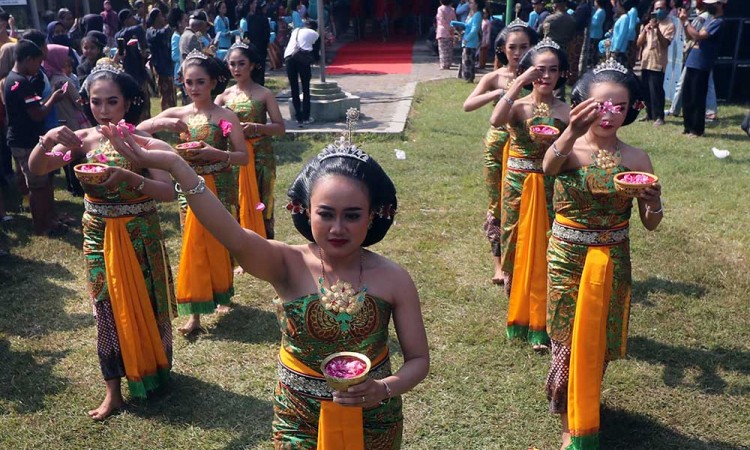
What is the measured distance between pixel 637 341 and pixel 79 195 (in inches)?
272

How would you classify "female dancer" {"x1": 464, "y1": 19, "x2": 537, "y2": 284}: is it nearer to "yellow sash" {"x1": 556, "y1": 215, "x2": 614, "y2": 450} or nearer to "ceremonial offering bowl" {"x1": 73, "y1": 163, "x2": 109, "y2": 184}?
"yellow sash" {"x1": 556, "y1": 215, "x2": 614, "y2": 450}

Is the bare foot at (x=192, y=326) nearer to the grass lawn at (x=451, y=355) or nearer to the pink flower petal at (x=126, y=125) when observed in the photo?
the grass lawn at (x=451, y=355)

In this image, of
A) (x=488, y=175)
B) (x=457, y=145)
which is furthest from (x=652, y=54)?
(x=488, y=175)

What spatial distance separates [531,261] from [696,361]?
1280mm

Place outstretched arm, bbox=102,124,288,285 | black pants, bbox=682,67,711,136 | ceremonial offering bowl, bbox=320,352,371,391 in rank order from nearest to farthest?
ceremonial offering bowl, bbox=320,352,371,391
outstretched arm, bbox=102,124,288,285
black pants, bbox=682,67,711,136

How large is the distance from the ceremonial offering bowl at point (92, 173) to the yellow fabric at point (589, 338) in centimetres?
259

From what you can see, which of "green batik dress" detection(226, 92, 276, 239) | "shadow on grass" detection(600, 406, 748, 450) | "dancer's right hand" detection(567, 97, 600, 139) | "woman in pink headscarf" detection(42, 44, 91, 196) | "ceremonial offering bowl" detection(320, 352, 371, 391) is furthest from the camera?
"woman in pink headscarf" detection(42, 44, 91, 196)

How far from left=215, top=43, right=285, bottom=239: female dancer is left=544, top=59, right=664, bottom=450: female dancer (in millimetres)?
2976

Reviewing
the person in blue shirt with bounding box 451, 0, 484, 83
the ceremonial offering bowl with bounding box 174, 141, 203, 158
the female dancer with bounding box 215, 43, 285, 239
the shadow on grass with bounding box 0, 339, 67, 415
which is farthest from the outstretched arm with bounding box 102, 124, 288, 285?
the person in blue shirt with bounding box 451, 0, 484, 83

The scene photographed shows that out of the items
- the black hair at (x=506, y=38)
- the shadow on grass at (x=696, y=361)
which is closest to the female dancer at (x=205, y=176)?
the black hair at (x=506, y=38)

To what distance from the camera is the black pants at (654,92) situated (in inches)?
474

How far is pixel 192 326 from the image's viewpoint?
5.53 meters

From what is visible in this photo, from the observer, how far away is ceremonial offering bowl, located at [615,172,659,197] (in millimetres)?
3521

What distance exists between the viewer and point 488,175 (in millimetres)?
5977
